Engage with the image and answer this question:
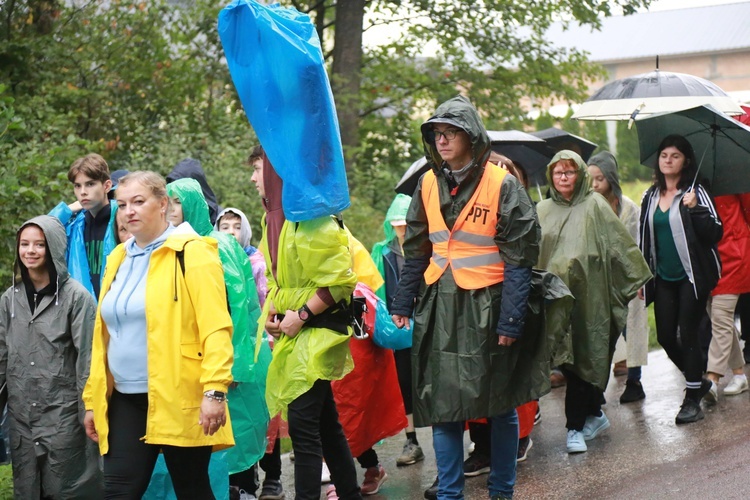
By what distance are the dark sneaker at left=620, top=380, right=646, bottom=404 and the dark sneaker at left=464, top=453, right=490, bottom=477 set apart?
221 cm

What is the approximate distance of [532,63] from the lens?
622 inches

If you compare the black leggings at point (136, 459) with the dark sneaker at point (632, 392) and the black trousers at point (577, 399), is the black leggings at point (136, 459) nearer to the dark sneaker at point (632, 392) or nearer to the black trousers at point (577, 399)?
the black trousers at point (577, 399)

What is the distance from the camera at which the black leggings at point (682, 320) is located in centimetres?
791

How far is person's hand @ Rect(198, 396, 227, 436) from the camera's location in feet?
15.0

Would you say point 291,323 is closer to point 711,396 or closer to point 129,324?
point 129,324

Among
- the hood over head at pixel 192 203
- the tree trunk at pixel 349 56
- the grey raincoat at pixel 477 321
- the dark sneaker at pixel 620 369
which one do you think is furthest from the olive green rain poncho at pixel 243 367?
the tree trunk at pixel 349 56

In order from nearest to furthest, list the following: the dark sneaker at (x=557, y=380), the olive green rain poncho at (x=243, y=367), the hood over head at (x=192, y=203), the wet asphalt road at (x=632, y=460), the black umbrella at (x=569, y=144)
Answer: the olive green rain poncho at (x=243, y=367), the hood over head at (x=192, y=203), the wet asphalt road at (x=632, y=460), the dark sneaker at (x=557, y=380), the black umbrella at (x=569, y=144)

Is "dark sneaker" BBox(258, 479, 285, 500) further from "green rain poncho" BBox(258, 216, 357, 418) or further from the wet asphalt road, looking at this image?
"green rain poncho" BBox(258, 216, 357, 418)

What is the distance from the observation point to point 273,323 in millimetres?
5570

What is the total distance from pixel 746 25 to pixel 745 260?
1962 inches

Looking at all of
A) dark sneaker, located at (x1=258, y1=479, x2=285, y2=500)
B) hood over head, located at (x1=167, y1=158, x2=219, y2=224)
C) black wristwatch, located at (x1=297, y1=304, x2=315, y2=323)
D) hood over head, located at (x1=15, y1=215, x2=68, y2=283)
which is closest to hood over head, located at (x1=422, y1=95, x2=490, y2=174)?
black wristwatch, located at (x1=297, y1=304, x2=315, y2=323)

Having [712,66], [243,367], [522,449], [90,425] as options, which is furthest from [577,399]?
[712,66]

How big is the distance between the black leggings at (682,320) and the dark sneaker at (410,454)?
207cm

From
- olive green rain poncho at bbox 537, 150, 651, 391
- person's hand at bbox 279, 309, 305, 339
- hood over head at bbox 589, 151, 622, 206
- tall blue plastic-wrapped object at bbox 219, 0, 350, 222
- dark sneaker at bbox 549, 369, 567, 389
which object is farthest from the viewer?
dark sneaker at bbox 549, 369, 567, 389
